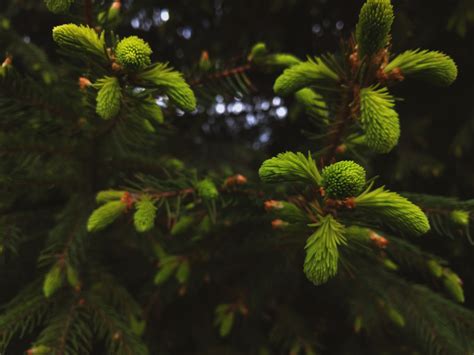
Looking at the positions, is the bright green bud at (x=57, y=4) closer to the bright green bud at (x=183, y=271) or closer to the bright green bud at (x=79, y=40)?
the bright green bud at (x=79, y=40)

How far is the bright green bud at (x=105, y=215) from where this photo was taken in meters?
0.87

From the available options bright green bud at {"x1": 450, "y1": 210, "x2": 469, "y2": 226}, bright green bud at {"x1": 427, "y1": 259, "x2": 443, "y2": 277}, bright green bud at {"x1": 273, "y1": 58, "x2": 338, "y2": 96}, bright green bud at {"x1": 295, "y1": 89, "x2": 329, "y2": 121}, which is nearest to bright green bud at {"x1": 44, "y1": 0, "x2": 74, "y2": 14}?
bright green bud at {"x1": 273, "y1": 58, "x2": 338, "y2": 96}

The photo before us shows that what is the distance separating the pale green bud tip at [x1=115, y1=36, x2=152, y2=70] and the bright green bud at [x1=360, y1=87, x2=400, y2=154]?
0.37 meters

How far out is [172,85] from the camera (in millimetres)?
756

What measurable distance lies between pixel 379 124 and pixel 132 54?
1.32ft

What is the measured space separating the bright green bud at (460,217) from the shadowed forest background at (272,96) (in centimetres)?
32

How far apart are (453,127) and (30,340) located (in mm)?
1689

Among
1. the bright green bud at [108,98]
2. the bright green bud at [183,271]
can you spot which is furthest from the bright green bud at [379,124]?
the bright green bud at [183,271]

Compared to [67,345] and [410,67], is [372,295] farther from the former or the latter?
[67,345]

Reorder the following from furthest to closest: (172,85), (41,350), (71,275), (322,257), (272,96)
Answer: (272,96)
(71,275)
(41,350)
(172,85)
(322,257)

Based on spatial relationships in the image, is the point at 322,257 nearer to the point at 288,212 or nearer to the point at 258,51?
the point at 288,212

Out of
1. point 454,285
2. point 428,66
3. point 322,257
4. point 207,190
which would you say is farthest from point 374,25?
point 454,285

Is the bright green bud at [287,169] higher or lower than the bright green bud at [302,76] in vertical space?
lower

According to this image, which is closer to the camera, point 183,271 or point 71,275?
point 71,275
